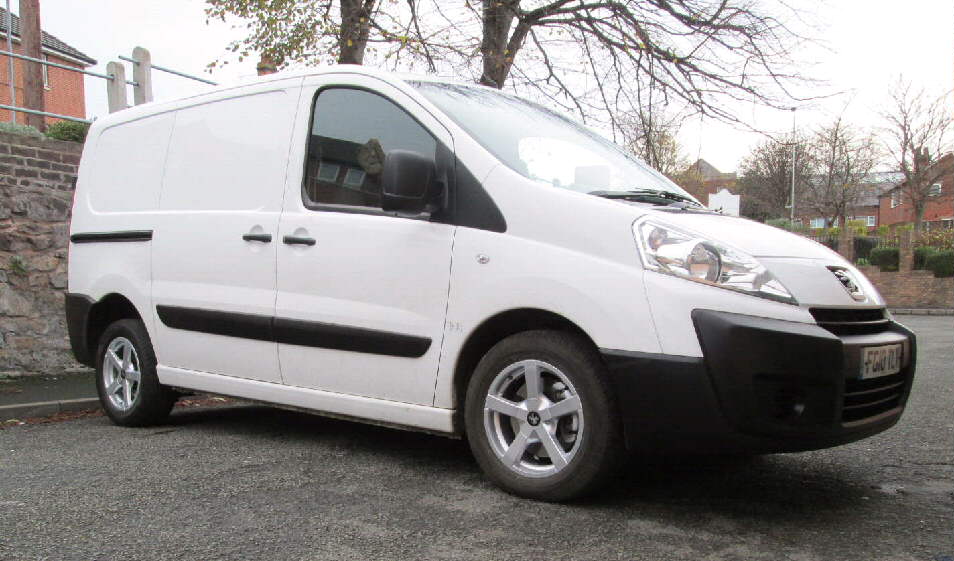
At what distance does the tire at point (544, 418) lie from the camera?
3314mm

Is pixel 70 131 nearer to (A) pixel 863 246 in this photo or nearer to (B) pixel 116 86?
(B) pixel 116 86

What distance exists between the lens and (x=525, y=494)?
352cm

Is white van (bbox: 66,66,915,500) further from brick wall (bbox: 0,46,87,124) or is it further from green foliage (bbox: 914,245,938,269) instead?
brick wall (bbox: 0,46,87,124)

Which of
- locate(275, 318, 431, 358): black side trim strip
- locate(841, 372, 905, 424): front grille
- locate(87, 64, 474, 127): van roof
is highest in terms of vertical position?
locate(87, 64, 474, 127): van roof

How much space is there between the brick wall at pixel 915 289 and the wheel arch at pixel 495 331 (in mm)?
25003

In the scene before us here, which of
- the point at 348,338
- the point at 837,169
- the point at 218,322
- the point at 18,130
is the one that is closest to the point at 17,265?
the point at 18,130

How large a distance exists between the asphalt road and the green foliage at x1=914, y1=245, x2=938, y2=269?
23858 millimetres

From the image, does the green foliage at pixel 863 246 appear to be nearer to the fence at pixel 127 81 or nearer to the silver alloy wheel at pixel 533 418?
the fence at pixel 127 81

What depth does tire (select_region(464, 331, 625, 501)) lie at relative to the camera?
331cm

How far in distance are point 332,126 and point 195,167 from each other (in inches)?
44.8

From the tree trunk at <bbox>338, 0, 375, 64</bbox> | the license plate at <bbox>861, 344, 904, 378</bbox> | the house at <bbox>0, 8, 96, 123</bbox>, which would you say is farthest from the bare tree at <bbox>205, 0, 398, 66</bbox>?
the house at <bbox>0, 8, 96, 123</bbox>

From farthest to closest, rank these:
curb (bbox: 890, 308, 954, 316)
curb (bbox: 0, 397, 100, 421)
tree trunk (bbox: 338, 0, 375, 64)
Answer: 1. curb (bbox: 890, 308, 954, 316)
2. tree trunk (bbox: 338, 0, 375, 64)
3. curb (bbox: 0, 397, 100, 421)

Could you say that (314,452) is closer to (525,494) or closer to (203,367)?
(203,367)

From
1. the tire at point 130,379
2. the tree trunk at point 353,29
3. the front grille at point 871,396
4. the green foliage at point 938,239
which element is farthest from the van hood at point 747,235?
the green foliage at point 938,239
